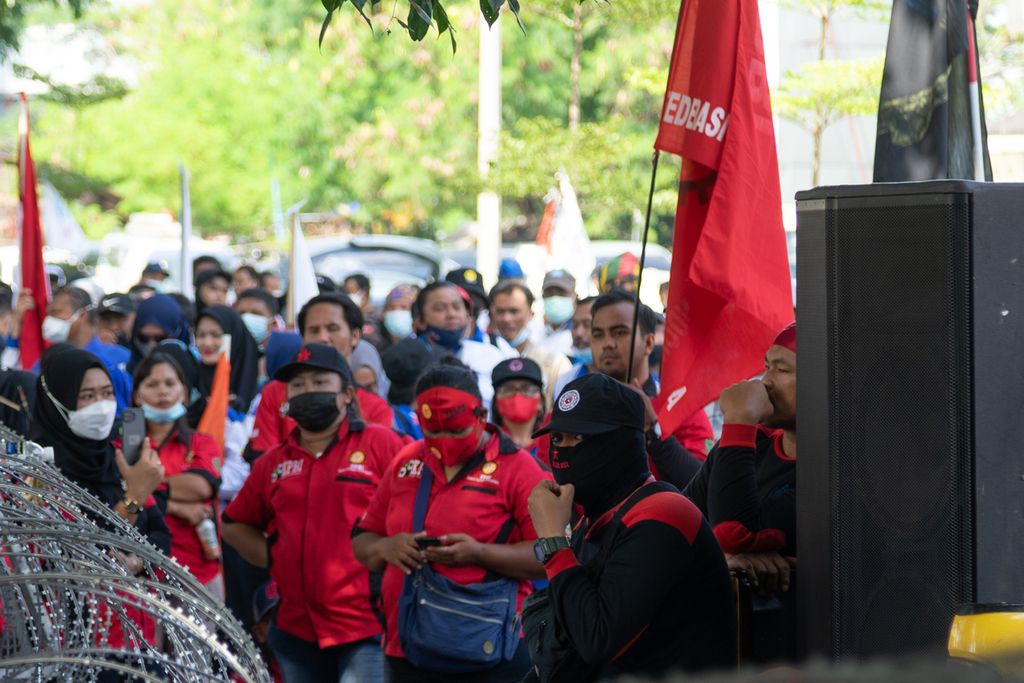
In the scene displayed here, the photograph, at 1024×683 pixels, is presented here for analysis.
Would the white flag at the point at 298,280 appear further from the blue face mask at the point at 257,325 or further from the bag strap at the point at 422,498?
the bag strap at the point at 422,498

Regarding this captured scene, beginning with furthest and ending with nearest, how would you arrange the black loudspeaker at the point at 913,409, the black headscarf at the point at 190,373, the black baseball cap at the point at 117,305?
the black baseball cap at the point at 117,305, the black headscarf at the point at 190,373, the black loudspeaker at the point at 913,409

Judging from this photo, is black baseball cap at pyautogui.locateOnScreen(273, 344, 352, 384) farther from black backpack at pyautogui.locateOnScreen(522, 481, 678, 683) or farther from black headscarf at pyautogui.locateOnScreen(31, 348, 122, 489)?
black backpack at pyautogui.locateOnScreen(522, 481, 678, 683)

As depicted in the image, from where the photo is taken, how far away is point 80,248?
76.7 ft

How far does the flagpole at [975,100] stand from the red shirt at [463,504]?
2091 mm

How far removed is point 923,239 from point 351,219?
114ft

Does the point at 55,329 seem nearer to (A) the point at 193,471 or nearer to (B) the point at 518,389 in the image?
Answer: (A) the point at 193,471

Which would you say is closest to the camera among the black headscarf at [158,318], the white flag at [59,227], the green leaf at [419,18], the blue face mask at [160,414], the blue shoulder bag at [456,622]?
the green leaf at [419,18]

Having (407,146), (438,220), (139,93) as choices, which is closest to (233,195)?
(139,93)

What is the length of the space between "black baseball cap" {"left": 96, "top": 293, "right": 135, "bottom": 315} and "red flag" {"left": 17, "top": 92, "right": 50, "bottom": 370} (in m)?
0.78

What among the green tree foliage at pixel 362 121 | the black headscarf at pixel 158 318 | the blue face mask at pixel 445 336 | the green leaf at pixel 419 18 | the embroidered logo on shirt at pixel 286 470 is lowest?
the embroidered logo on shirt at pixel 286 470

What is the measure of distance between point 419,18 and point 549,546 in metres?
1.71

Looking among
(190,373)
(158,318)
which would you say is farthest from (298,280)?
(190,373)

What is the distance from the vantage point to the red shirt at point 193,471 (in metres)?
7.80

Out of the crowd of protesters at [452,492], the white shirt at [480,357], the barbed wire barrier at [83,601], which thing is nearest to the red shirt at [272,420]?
the crowd of protesters at [452,492]
